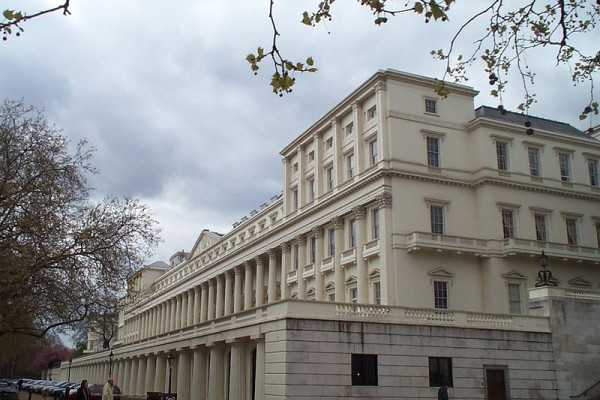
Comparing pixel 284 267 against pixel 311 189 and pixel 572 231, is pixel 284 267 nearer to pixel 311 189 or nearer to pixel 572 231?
pixel 311 189

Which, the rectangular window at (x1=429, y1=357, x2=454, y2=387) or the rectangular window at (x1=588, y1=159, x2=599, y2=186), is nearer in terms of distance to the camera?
the rectangular window at (x1=429, y1=357, x2=454, y2=387)

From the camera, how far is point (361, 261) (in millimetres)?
44938

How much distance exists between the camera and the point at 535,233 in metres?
46.3

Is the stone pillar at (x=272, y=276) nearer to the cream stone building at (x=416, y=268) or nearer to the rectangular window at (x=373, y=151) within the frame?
the cream stone building at (x=416, y=268)

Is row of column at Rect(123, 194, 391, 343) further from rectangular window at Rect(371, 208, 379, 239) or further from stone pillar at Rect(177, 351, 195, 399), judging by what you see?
stone pillar at Rect(177, 351, 195, 399)

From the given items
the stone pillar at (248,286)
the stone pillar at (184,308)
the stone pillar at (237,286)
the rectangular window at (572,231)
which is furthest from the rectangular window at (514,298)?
the stone pillar at (184,308)

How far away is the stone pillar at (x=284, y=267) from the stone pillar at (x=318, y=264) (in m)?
6.39

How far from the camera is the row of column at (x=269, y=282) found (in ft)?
150

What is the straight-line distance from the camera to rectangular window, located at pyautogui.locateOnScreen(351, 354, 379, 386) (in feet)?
97.7

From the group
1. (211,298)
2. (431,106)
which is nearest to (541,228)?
(431,106)

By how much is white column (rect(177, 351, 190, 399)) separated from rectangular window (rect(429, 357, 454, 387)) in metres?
22.0

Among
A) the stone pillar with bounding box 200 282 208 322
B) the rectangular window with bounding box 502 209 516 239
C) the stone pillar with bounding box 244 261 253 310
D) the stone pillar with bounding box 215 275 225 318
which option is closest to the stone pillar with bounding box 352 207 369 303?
the rectangular window with bounding box 502 209 516 239

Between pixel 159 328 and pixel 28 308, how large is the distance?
8375 cm

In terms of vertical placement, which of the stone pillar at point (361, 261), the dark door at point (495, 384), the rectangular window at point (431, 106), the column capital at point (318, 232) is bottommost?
the dark door at point (495, 384)
